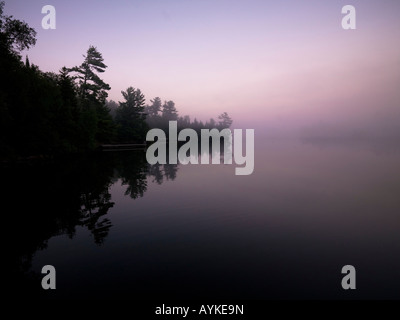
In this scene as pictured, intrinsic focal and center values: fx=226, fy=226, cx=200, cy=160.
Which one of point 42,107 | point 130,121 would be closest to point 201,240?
point 42,107

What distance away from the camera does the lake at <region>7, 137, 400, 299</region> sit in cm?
644

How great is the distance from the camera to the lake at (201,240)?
6.44 metres

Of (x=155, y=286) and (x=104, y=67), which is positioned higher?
(x=104, y=67)

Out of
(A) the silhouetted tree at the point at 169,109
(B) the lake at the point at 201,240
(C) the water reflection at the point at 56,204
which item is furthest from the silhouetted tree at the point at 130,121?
(A) the silhouetted tree at the point at 169,109

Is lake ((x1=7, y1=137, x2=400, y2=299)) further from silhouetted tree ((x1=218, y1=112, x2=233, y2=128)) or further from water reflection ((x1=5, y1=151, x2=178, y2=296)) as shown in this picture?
silhouetted tree ((x1=218, y1=112, x2=233, y2=128))

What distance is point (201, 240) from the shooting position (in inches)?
372

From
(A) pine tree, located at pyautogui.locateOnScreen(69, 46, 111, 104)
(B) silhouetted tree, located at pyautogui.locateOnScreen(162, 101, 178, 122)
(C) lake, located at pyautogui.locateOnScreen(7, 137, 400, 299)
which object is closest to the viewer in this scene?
(C) lake, located at pyautogui.locateOnScreen(7, 137, 400, 299)

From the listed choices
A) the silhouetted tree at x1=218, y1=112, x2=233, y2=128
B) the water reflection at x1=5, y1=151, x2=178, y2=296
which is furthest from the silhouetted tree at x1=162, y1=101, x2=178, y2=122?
the water reflection at x1=5, y1=151, x2=178, y2=296

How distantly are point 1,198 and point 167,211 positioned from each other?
35.0 ft

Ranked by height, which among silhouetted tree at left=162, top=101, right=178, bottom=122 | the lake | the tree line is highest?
silhouetted tree at left=162, top=101, right=178, bottom=122

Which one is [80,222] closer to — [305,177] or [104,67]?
[305,177]

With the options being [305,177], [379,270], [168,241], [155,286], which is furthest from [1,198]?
[305,177]

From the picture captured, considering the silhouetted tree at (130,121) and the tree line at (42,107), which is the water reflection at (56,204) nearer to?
the tree line at (42,107)

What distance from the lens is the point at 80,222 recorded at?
10797mm
